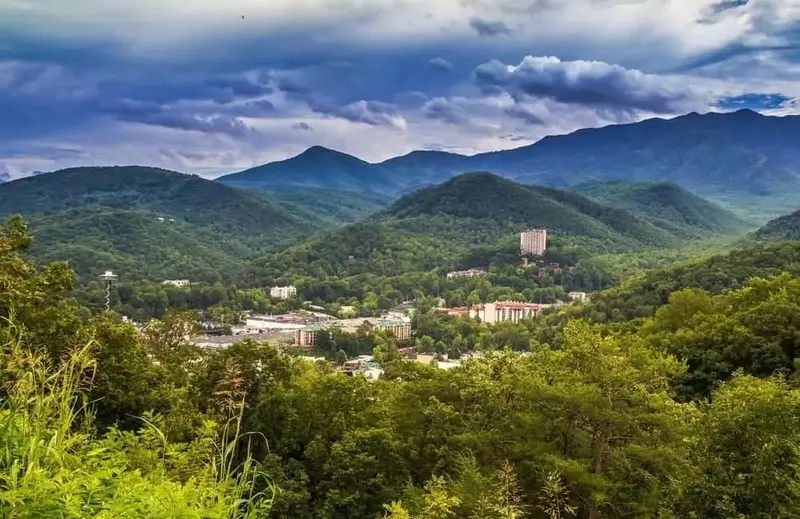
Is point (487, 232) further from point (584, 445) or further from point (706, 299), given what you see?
point (584, 445)

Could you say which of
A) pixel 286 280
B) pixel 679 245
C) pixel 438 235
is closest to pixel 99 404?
pixel 286 280

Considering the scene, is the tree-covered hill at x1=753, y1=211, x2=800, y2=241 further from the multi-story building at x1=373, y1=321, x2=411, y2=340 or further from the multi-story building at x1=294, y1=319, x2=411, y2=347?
the multi-story building at x1=294, y1=319, x2=411, y2=347

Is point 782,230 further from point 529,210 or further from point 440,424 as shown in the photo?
point 440,424

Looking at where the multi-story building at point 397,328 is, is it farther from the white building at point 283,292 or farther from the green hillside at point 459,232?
the green hillside at point 459,232

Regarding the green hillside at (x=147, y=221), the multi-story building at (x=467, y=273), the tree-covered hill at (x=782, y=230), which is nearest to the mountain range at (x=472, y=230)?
the multi-story building at (x=467, y=273)

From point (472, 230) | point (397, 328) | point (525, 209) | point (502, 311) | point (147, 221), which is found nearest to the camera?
point (397, 328)

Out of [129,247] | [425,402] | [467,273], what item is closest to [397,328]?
[467,273]
